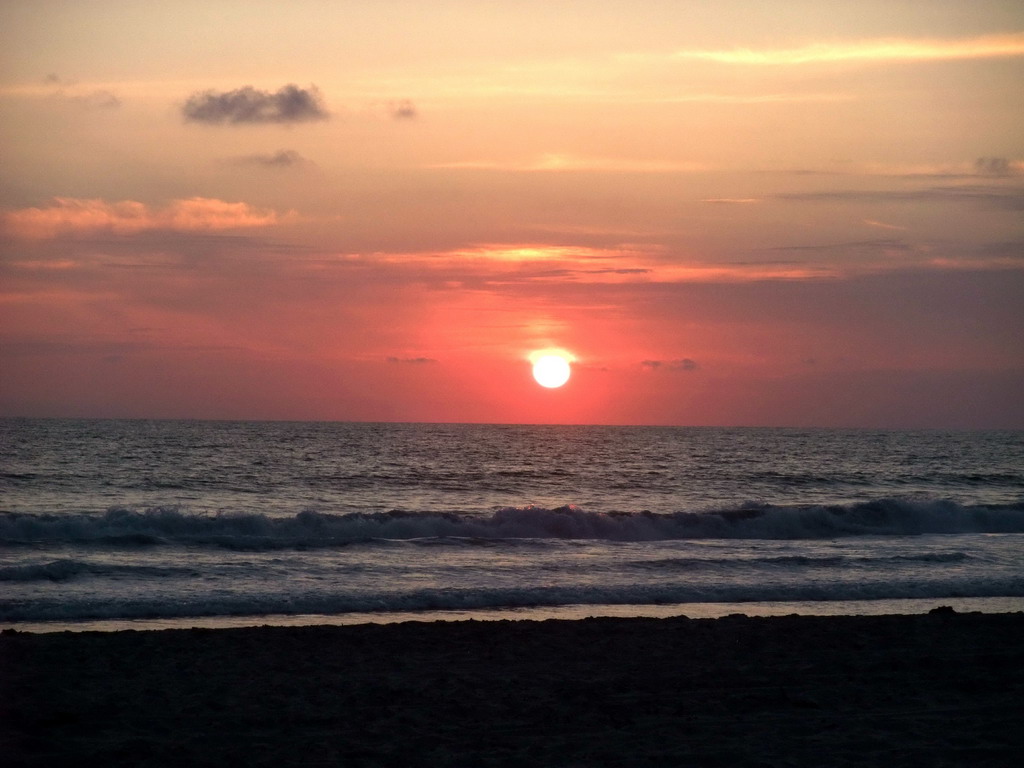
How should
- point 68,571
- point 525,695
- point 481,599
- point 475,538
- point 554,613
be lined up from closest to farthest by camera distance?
point 525,695 → point 554,613 → point 481,599 → point 68,571 → point 475,538

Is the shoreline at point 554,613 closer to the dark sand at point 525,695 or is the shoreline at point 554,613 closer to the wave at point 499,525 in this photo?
the dark sand at point 525,695

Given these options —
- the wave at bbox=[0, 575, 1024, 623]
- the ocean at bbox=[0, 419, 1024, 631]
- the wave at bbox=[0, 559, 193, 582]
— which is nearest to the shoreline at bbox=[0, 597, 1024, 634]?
the ocean at bbox=[0, 419, 1024, 631]

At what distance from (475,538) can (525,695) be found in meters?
15.7

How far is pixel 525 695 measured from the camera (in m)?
9.64

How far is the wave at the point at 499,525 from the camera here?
27.3m

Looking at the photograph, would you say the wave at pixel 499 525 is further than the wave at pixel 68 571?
Yes

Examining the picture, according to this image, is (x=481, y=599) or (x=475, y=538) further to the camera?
(x=475, y=538)

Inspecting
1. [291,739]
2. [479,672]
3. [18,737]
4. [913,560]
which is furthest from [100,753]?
[913,560]

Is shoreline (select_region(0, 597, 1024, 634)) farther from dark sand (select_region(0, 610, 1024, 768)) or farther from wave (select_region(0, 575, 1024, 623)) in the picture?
dark sand (select_region(0, 610, 1024, 768))

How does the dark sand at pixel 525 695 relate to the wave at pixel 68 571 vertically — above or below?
above

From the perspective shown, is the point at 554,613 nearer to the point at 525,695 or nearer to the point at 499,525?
the point at 525,695

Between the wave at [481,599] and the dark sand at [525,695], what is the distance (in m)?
3.06

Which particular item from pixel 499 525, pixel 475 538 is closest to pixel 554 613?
pixel 475 538

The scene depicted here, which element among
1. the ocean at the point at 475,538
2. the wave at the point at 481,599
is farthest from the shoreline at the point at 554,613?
the wave at the point at 481,599
